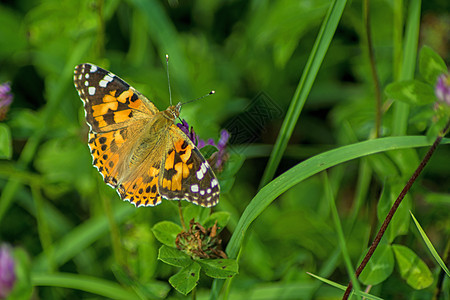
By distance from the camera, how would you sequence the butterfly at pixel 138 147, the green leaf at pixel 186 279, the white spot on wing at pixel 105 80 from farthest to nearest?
the white spot on wing at pixel 105 80
the butterfly at pixel 138 147
the green leaf at pixel 186 279

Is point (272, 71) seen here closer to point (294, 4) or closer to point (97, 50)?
point (294, 4)

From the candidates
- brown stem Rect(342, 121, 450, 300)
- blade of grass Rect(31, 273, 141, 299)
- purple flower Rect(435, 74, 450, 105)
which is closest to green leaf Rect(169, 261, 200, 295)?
brown stem Rect(342, 121, 450, 300)

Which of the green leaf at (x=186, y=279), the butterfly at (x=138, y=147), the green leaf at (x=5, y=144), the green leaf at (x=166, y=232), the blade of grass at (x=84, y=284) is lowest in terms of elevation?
the blade of grass at (x=84, y=284)

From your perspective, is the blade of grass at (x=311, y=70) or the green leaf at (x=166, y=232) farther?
the blade of grass at (x=311, y=70)

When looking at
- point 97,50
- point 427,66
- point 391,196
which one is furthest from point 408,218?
point 97,50

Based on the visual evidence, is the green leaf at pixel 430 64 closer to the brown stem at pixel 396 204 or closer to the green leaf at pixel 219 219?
the brown stem at pixel 396 204

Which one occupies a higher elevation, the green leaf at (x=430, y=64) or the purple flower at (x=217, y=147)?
the green leaf at (x=430, y=64)

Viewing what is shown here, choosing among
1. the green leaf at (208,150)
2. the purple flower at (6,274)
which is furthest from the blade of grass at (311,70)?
the purple flower at (6,274)
